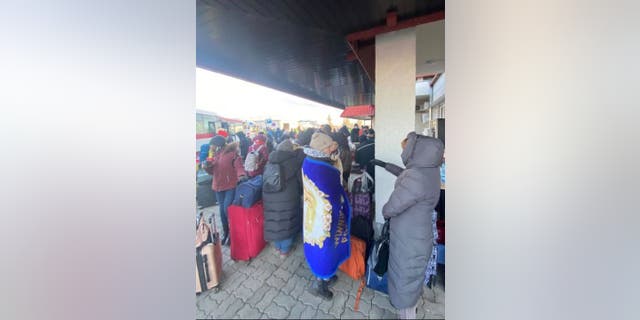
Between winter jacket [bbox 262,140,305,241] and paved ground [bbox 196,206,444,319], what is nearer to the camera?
paved ground [bbox 196,206,444,319]

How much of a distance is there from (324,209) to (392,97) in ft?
5.07

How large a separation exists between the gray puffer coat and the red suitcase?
Answer: 162 cm

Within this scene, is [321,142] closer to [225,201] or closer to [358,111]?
[225,201]

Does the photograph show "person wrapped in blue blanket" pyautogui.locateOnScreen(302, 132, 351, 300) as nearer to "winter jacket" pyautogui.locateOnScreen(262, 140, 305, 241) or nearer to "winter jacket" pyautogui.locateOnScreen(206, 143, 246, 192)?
"winter jacket" pyautogui.locateOnScreen(262, 140, 305, 241)

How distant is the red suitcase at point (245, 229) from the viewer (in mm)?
2490

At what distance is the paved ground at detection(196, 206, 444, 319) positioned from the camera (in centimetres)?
186

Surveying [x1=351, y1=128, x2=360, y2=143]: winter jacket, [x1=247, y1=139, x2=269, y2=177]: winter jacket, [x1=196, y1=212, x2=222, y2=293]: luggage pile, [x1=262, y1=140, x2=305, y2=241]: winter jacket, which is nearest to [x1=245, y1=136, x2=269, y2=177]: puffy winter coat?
[x1=247, y1=139, x2=269, y2=177]: winter jacket

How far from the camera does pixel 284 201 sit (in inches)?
95.2
